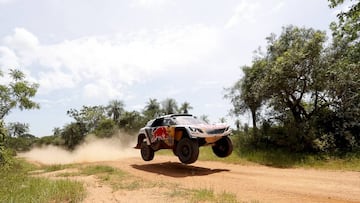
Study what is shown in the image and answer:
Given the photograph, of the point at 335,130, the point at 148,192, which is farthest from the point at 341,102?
the point at 148,192

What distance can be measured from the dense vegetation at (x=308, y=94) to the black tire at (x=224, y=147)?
6.22 m

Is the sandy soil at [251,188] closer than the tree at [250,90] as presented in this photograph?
Yes

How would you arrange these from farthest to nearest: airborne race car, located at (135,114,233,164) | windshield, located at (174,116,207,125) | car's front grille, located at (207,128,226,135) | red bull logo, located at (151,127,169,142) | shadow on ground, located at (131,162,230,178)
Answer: red bull logo, located at (151,127,169,142)
windshield, located at (174,116,207,125)
shadow on ground, located at (131,162,230,178)
car's front grille, located at (207,128,226,135)
airborne race car, located at (135,114,233,164)

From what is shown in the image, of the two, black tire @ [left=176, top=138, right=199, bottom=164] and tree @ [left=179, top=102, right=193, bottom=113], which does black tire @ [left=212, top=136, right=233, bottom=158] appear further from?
tree @ [left=179, top=102, right=193, bottom=113]

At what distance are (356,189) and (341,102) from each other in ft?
34.7

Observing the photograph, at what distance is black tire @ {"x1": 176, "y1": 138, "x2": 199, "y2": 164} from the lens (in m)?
12.1

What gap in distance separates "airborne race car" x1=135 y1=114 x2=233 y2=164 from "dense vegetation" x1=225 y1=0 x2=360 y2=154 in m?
6.65

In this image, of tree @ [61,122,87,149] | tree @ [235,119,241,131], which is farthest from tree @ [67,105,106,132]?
tree @ [235,119,241,131]

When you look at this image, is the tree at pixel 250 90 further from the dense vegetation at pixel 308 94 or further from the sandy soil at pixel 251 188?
the sandy soil at pixel 251 188

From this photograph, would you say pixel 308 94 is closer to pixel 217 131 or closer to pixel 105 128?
pixel 217 131

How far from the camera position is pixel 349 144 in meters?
17.1

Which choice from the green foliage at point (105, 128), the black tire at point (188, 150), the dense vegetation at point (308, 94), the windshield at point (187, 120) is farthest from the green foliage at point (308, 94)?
the green foliage at point (105, 128)

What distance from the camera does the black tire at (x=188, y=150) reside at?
12055 millimetres

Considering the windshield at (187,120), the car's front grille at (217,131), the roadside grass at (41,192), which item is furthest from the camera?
the windshield at (187,120)
